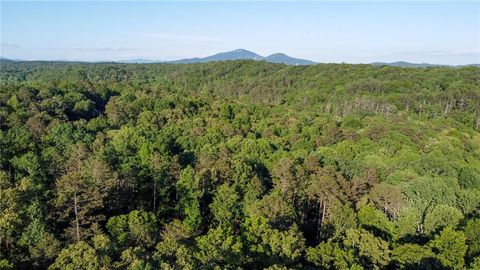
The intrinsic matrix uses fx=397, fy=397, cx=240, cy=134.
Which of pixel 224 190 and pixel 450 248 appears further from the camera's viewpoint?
pixel 224 190

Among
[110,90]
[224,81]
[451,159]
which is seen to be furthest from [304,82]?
[451,159]

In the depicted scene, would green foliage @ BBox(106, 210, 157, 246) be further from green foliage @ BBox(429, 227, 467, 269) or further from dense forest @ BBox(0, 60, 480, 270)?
green foliage @ BBox(429, 227, 467, 269)

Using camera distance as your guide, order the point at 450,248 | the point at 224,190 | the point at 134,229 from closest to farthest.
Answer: the point at 134,229 < the point at 450,248 < the point at 224,190

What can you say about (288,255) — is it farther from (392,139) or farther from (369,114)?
(369,114)

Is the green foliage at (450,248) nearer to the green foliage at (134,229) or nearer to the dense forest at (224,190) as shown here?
the dense forest at (224,190)

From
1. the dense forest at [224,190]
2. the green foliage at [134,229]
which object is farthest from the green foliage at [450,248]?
the green foliage at [134,229]

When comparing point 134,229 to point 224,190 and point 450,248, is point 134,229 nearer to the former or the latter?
point 224,190

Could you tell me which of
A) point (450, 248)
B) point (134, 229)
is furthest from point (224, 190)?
point (450, 248)

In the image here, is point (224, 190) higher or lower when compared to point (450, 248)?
higher

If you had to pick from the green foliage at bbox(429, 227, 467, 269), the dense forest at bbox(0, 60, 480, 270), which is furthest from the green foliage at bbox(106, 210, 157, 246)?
the green foliage at bbox(429, 227, 467, 269)
